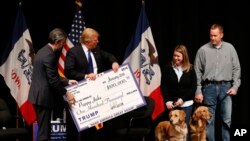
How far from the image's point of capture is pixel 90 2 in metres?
7.93

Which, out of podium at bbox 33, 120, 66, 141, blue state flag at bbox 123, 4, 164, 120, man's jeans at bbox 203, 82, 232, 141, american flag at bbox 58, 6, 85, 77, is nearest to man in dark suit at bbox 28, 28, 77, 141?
podium at bbox 33, 120, 66, 141

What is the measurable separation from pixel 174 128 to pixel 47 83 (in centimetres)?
176

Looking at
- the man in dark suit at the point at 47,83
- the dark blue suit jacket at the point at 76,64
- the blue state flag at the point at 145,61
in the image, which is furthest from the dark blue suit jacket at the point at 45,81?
the blue state flag at the point at 145,61

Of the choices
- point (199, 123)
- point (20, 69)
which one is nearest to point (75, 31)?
point (20, 69)

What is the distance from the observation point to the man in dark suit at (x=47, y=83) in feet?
20.0

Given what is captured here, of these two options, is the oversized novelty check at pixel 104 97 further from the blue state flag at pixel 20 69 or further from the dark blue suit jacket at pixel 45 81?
the blue state flag at pixel 20 69

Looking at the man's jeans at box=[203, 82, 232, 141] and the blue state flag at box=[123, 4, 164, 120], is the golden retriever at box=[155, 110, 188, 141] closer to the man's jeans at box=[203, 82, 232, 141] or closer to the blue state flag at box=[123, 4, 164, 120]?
the man's jeans at box=[203, 82, 232, 141]

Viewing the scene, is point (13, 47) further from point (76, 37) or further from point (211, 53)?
point (211, 53)

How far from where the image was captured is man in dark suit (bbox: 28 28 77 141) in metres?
6.11

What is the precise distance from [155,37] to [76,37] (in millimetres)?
1324

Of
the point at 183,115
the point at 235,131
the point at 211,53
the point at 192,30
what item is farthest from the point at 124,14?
the point at 235,131

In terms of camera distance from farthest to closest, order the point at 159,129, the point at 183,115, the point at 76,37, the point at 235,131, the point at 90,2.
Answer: the point at 90,2 → the point at 76,37 → the point at 159,129 → the point at 183,115 → the point at 235,131

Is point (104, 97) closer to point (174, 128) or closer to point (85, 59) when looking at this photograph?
point (85, 59)

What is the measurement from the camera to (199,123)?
6.75 metres
